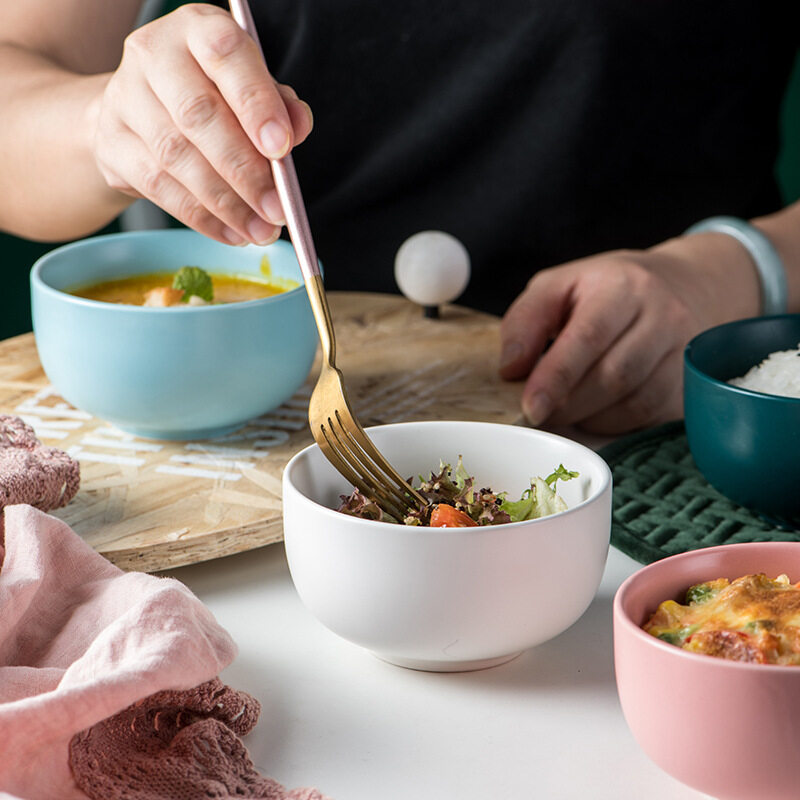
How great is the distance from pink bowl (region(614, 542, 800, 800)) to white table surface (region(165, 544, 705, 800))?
0.07 metres

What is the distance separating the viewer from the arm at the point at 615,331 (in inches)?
47.8

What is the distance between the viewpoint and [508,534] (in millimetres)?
669

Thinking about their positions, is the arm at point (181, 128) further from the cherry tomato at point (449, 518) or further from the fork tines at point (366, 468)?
the cherry tomato at point (449, 518)

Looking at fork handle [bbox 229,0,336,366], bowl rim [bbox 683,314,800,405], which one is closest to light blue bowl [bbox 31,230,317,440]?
fork handle [bbox 229,0,336,366]

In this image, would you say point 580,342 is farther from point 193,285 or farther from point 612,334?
point 193,285

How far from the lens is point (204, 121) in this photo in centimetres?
95

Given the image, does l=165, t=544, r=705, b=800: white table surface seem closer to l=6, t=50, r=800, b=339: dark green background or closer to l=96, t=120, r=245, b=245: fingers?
l=96, t=120, r=245, b=245: fingers

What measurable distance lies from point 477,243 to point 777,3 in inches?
24.1

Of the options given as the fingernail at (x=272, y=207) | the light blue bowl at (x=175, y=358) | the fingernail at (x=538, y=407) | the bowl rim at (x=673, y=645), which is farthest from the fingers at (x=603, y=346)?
the bowl rim at (x=673, y=645)

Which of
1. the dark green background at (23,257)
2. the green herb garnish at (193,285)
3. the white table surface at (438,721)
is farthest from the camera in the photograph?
the dark green background at (23,257)

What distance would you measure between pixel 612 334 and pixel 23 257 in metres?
1.93

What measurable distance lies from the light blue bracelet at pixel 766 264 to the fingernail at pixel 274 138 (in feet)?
2.40

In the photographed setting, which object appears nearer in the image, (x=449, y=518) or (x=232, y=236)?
(x=449, y=518)

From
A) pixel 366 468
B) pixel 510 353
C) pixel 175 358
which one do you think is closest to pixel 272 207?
pixel 175 358
